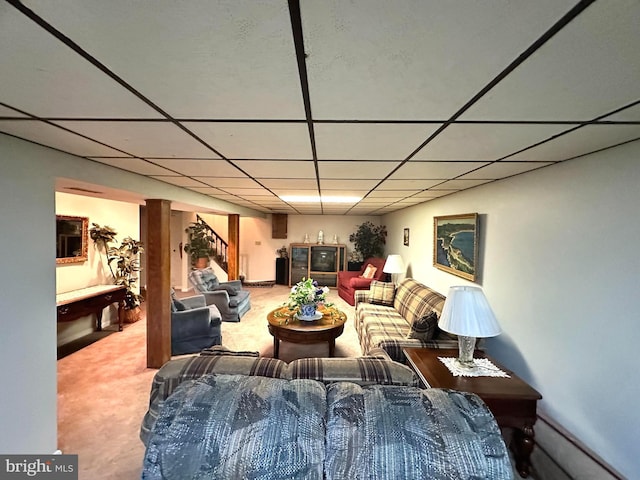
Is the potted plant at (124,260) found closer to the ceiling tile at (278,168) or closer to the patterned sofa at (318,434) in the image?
the ceiling tile at (278,168)

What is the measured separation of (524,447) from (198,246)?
23.7ft

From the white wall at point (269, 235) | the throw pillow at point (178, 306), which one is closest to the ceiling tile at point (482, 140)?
the throw pillow at point (178, 306)

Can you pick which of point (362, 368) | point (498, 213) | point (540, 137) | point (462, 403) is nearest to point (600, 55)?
point (540, 137)

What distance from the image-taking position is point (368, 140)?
1371mm

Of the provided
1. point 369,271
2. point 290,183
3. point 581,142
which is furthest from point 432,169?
point 369,271

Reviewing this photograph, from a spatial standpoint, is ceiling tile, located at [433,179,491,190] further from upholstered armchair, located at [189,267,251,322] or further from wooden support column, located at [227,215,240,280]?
wooden support column, located at [227,215,240,280]

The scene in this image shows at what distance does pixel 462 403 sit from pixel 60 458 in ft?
7.74

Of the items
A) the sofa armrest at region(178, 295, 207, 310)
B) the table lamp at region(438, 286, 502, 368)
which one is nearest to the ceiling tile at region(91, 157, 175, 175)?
the sofa armrest at region(178, 295, 207, 310)

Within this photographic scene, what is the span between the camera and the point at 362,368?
62.3 inches

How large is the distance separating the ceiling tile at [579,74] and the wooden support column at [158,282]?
2.96m

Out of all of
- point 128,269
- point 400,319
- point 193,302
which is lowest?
point 400,319

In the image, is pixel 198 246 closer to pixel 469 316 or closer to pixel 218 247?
pixel 218 247

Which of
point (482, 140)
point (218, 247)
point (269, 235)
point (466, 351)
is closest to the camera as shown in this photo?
point (482, 140)

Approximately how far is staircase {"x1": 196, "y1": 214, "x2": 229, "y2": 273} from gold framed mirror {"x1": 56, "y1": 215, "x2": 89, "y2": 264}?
12.0ft
